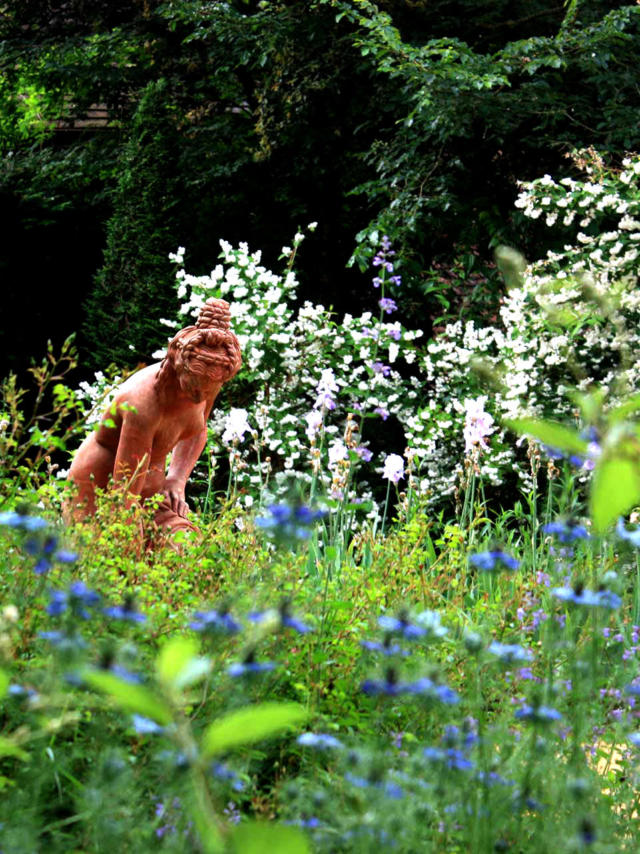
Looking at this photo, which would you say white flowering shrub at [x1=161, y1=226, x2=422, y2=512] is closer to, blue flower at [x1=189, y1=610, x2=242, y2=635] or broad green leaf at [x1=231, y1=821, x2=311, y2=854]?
blue flower at [x1=189, y1=610, x2=242, y2=635]

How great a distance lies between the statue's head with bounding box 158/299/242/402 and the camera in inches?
145

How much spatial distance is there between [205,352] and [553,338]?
9.71ft

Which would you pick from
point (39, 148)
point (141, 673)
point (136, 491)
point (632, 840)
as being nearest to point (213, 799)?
point (141, 673)

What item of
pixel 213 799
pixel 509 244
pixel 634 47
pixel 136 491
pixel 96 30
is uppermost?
pixel 96 30

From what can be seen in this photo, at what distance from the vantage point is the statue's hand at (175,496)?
397 cm

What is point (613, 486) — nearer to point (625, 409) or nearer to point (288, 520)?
point (625, 409)

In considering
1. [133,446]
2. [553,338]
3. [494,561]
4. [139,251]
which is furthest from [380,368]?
[494,561]

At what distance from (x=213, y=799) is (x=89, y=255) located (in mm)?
8572

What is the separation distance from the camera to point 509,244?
24.9ft

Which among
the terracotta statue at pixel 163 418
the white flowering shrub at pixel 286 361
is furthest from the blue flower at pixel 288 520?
the white flowering shrub at pixel 286 361

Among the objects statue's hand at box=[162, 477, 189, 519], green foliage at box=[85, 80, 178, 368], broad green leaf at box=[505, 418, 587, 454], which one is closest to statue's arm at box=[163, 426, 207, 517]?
statue's hand at box=[162, 477, 189, 519]

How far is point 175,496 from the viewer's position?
3.99 m

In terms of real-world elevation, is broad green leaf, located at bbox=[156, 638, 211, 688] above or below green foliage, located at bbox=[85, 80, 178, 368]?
below

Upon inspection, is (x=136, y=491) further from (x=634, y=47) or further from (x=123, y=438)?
(x=634, y=47)
